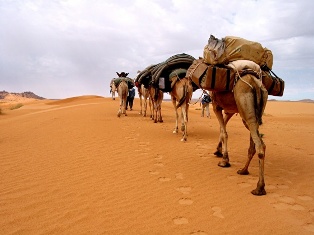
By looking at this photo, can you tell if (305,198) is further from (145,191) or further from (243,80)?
(145,191)

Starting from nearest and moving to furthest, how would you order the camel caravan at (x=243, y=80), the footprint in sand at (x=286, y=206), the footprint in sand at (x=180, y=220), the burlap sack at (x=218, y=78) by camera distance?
1. the footprint in sand at (x=180, y=220)
2. the footprint in sand at (x=286, y=206)
3. the camel caravan at (x=243, y=80)
4. the burlap sack at (x=218, y=78)

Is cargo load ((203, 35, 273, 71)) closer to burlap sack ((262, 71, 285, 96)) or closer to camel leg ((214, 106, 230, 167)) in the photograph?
burlap sack ((262, 71, 285, 96))

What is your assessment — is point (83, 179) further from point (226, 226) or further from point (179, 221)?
point (226, 226)

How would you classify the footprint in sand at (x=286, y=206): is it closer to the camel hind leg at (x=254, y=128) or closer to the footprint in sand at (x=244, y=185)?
the camel hind leg at (x=254, y=128)

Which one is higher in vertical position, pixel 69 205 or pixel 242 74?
pixel 242 74

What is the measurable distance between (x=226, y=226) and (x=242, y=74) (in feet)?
9.26

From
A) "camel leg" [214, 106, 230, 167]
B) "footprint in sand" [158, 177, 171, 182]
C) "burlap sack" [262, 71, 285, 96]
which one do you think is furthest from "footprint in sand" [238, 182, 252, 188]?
"burlap sack" [262, 71, 285, 96]

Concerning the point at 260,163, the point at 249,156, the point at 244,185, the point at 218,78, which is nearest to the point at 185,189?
the point at 244,185

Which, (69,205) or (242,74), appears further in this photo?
(242,74)

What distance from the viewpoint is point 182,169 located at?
239 inches

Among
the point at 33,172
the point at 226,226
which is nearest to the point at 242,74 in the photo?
the point at 226,226

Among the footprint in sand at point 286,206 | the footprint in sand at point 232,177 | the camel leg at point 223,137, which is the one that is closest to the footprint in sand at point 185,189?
the footprint in sand at point 232,177

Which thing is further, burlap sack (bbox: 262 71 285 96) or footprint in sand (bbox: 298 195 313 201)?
burlap sack (bbox: 262 71 285 96)

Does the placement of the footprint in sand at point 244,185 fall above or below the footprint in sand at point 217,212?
above
